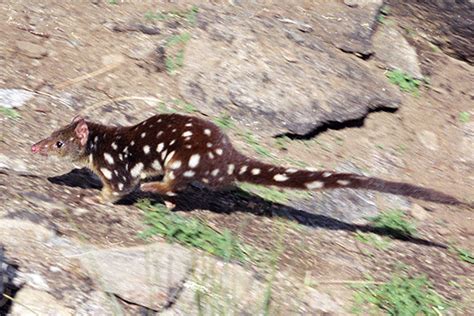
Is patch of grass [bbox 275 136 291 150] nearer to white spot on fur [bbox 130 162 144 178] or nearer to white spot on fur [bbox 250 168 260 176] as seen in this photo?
white spot on fur [bbox 250 168 260 176]

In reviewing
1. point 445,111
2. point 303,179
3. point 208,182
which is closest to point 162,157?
point 208,182

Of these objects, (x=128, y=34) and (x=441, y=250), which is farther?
(x=128, y=34)

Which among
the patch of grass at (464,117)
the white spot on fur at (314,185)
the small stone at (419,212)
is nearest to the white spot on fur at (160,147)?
the white spot on fur at (314,185)

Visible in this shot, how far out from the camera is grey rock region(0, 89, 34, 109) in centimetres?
736

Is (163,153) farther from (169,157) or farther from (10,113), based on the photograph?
(10,113)

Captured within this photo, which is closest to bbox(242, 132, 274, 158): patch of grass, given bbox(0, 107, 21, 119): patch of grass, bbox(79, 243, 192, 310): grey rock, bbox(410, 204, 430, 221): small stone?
bbox(410, 204, 430, 221): small stone

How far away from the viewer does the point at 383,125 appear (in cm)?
941

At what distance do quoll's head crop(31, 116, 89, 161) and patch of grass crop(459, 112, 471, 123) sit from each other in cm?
483

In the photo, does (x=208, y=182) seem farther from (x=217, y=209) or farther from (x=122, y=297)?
(x=122, y=297)

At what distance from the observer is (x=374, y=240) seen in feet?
24.5

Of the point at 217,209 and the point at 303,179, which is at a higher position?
the point at 303,179

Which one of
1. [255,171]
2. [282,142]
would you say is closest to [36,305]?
[255,171]

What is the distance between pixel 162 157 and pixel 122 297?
4.20 ft

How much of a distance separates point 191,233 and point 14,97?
6.90ft
